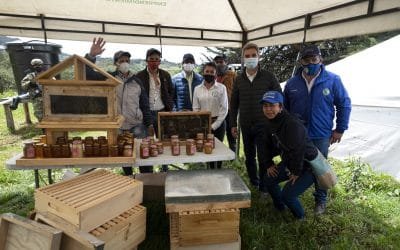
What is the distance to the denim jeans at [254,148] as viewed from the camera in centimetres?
345

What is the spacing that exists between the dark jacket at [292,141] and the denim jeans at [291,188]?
0.44 ft

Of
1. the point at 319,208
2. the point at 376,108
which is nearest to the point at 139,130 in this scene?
the point at 319,208

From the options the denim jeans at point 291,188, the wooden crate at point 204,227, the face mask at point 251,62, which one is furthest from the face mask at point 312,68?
the wooden crate at point 204,227

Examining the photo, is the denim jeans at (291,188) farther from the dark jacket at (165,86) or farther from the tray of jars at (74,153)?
the dark jacket at (165,86)

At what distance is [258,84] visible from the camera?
3.44 meters

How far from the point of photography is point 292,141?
267 centimetres

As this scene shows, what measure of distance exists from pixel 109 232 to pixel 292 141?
1.78 metres

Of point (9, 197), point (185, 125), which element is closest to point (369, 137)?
point (185, 125)

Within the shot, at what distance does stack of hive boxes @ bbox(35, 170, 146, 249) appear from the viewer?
179 cm

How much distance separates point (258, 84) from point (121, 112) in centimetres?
170

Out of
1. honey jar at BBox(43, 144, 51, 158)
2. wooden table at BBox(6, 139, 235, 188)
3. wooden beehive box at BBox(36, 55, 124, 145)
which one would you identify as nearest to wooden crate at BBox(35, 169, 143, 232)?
wooden table at BBox(6, 139, 235, 188)

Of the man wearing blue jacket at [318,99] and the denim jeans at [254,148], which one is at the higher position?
the man wearing blue jacket at [318,99]

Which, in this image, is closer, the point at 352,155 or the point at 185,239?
the point at 185,239

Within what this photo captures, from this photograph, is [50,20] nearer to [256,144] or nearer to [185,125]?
[185,125]
